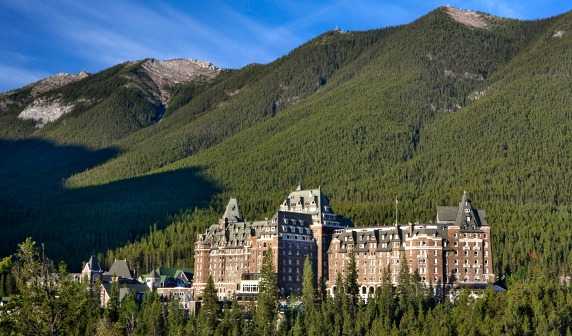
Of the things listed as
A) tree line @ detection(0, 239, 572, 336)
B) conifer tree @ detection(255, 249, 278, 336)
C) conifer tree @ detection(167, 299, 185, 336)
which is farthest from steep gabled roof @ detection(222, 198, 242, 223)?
conifer tree @ detection(167, 299, 185, 336)

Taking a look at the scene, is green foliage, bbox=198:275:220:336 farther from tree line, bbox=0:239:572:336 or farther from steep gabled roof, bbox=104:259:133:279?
steep gabled roof, bbox=104:259:133:279

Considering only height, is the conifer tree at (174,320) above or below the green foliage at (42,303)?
below

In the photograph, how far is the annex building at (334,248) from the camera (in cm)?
14425

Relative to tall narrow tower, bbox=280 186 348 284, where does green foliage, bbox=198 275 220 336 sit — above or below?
below

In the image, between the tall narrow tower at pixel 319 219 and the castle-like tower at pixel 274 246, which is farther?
the tall narrow tower at pixel 319 219

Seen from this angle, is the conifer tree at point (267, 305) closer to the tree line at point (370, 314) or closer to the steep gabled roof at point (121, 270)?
the tree line at point (370, 314)

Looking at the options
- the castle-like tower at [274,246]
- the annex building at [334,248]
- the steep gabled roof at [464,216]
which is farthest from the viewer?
the castle-like tower at [274,246]

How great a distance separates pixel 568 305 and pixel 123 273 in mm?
103441

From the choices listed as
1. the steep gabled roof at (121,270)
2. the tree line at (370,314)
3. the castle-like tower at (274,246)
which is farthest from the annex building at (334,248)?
the steep gabled roof at (121,270)

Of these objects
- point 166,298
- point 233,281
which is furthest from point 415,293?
point 166,298

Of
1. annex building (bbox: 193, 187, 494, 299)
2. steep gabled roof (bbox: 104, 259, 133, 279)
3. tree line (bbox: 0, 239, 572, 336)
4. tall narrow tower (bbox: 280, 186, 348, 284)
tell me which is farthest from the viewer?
steep gabled roof (bbox: 104, 259, 133, 279)

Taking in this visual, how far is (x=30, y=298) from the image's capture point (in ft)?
120

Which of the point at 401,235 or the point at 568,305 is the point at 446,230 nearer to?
the point at 401,235

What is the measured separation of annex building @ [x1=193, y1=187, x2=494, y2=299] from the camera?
473 feet
